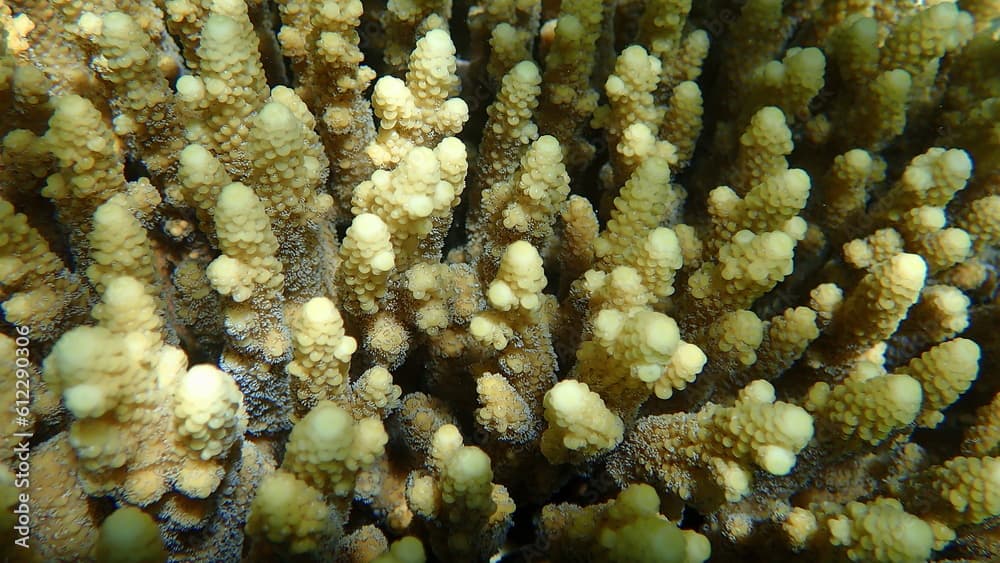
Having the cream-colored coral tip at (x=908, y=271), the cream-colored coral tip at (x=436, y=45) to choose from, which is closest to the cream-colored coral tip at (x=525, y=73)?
the cream-colored coral tip at (x=436, y=45)

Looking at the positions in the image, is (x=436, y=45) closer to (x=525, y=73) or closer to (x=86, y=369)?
(x=525, y=73)

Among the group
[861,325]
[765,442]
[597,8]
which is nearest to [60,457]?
[765,442]

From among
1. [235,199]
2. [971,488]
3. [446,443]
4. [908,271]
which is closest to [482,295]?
[446,443]

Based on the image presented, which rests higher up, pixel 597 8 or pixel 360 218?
pixel 597 8

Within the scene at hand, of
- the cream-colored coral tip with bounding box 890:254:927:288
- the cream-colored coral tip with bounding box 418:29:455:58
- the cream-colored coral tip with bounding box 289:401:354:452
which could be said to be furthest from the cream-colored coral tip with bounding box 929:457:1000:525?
the cream-colored coral tip with bounding box 418:29:455:58

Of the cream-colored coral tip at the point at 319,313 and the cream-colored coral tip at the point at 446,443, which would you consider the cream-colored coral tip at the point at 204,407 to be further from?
the cream-colored coral tip at the point at 446,443

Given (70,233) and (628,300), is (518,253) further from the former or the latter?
(70,233)

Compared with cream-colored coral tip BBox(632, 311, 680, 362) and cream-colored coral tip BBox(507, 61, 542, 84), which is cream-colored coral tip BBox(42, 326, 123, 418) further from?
cream-colored coral tip BBox(507, 61, 542, 84)
